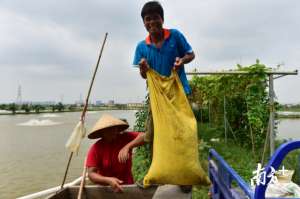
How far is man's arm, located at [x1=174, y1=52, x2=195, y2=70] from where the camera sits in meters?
2.30

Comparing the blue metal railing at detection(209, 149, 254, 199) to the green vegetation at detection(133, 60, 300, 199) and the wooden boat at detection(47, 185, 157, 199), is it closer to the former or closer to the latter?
the wooden boat at detection(47, 185, 157, 199)

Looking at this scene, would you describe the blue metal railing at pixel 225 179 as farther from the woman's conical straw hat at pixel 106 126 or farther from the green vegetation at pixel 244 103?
the green vegetation at pixel 244 103

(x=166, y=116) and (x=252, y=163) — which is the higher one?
(x=166, y=116)

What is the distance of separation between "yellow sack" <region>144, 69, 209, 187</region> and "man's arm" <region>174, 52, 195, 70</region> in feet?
0.49

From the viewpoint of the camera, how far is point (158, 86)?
2225 millimetres

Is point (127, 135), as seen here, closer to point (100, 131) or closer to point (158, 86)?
point (100, 131)

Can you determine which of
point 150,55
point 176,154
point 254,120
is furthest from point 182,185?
point 254,120

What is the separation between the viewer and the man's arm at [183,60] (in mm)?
2299

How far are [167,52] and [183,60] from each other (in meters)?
0.15

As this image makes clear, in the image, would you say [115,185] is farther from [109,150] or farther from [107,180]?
[109,150]

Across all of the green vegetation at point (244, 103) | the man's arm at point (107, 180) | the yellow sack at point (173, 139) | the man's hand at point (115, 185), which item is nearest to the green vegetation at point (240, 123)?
the green vegetation at point (244, 103)

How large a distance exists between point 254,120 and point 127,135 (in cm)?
556

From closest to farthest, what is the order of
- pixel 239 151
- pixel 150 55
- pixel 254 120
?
pixel 150 55
pixel 254 120
pixel 239 151

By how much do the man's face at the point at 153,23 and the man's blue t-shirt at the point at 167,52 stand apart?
10cm
